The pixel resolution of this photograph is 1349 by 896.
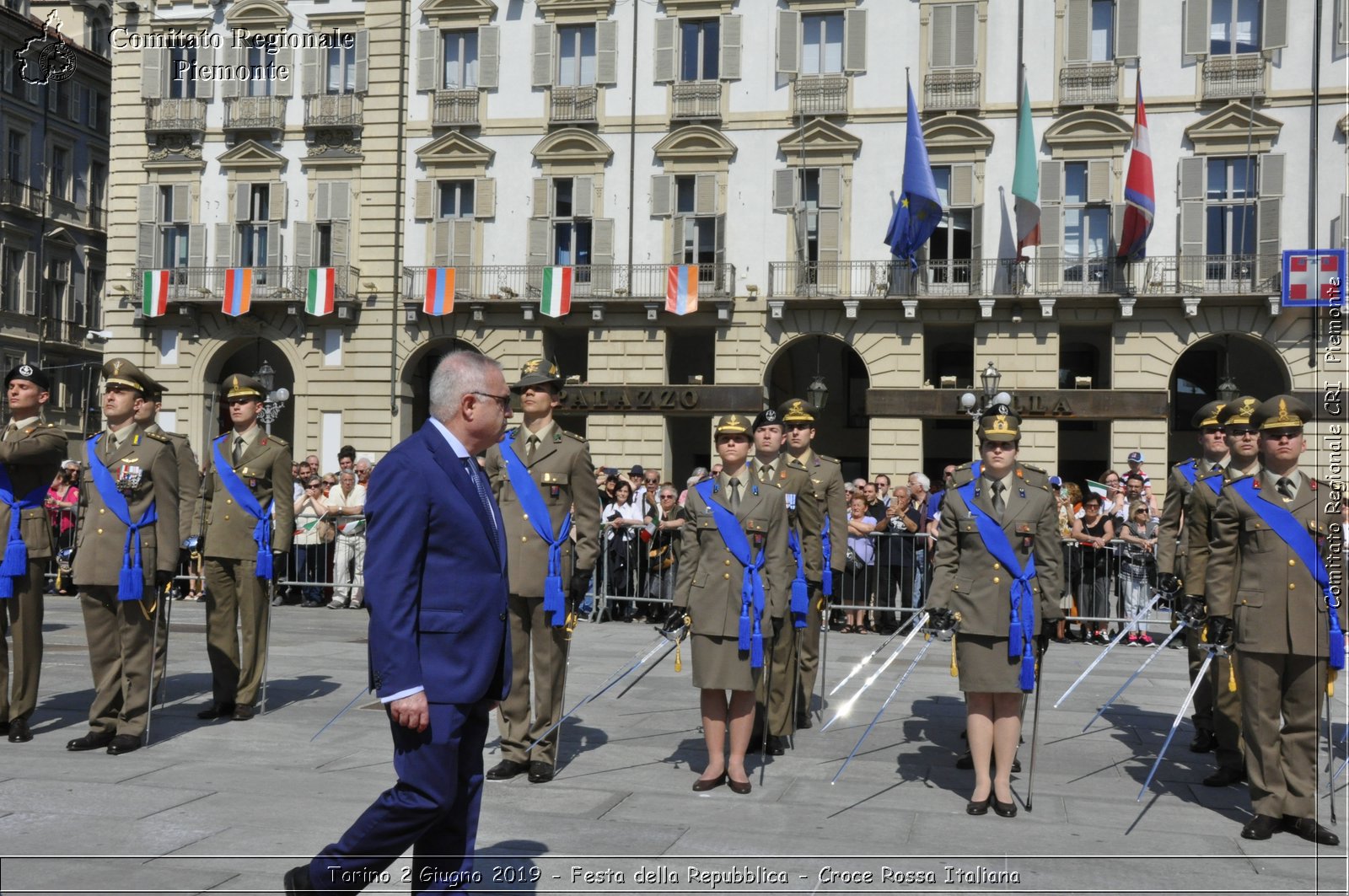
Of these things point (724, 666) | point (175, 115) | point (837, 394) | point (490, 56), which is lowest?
point (724, 666)

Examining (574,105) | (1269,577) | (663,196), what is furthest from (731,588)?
(574,105)

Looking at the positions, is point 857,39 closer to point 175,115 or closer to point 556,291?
A: point 556,291

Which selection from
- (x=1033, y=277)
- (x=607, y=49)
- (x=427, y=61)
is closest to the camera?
(x=1033, y=277)

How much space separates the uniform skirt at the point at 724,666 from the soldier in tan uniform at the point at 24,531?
4.25m

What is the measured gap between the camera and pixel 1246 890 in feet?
19.1

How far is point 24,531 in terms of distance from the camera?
853cm

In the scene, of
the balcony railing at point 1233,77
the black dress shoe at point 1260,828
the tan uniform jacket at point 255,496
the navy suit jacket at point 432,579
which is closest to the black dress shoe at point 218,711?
the tan uniform jacket at point 255,496

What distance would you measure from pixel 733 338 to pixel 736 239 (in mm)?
2259

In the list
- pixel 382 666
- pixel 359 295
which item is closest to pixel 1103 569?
pixel 382 666

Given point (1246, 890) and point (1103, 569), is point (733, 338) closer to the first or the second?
point (1103, 569)

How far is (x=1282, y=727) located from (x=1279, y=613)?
65 centimetres

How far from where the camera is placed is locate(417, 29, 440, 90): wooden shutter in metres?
32.1

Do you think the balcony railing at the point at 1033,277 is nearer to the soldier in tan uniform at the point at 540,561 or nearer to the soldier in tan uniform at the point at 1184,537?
the soldier in tan uniform at the point at 1184,537

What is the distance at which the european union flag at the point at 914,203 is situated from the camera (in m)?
28.1
